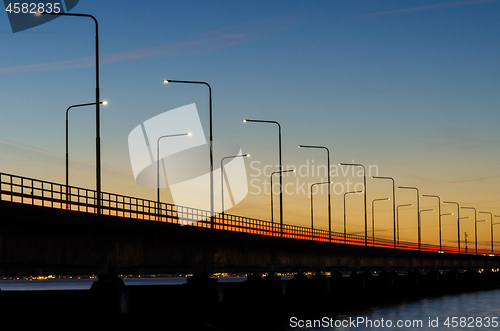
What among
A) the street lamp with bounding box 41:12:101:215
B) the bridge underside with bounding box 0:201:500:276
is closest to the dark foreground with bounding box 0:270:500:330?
A: the bridge underside with bounding box 0:201:500:276

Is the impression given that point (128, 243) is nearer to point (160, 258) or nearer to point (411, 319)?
point (160, 258)

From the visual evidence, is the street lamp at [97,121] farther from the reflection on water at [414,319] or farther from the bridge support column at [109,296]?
the reflection on water at [414,319]

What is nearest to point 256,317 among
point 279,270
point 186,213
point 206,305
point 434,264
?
point 279,270

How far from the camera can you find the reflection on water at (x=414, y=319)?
68.2 meters

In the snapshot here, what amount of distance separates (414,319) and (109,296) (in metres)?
45.8

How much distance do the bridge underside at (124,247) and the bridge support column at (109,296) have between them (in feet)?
3.00

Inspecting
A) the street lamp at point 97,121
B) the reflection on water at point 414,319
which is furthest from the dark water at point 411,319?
the street lamp at point 97,121

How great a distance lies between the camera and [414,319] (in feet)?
257

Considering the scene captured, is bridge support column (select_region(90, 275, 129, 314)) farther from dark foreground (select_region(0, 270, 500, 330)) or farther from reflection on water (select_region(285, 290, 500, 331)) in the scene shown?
reflection on water (select_region(285, 290, 500, 331))

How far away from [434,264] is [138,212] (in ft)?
295

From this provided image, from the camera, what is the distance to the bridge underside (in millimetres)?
34219

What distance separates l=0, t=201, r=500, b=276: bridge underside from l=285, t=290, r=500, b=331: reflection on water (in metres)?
7.08

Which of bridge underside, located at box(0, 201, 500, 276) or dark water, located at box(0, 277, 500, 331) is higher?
bridge underside, located at box(0, 201, 500, 276)

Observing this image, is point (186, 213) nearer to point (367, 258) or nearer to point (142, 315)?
point (142, 315)
